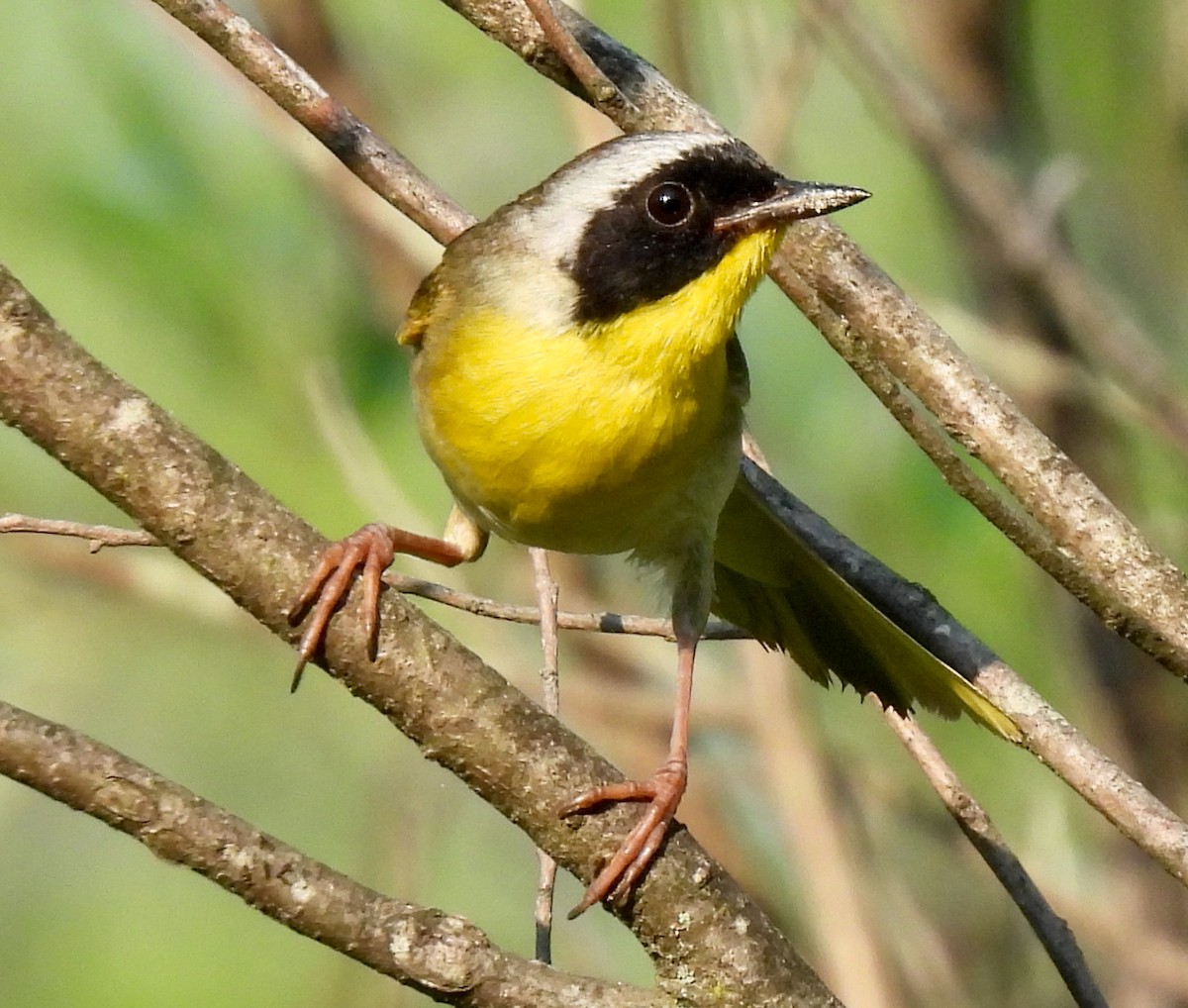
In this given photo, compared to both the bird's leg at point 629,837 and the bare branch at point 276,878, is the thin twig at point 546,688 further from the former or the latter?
the bare branch at point 276,878

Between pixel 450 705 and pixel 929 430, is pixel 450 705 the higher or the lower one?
the lower one

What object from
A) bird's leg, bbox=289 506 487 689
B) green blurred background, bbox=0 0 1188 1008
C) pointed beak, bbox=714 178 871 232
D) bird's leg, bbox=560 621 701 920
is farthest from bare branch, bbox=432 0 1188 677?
green blurred background, bbox=0 0 1188 1008

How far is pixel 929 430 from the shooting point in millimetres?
2244

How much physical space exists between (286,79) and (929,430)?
111 cm

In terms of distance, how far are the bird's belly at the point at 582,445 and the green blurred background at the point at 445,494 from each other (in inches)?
39.3

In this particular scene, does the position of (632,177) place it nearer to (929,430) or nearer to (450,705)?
(929,430)

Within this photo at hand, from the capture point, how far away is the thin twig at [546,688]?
2.43 meters

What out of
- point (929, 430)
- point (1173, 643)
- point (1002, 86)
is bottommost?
point (1173, 643)

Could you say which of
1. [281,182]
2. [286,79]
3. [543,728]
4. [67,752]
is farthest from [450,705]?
[281,182]

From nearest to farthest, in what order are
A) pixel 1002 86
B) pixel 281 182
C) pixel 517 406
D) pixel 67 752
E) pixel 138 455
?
pixel 67 752, pixel 138 455, pixel 517 406, pixel 1002 86, pixel 281 182

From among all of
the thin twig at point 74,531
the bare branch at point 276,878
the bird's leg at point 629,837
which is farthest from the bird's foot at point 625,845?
the thin twig at point 74,531

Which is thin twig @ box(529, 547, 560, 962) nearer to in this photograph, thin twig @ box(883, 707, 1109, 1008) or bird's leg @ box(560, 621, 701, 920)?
bird's leg @ box(560, 621, 701, 920)

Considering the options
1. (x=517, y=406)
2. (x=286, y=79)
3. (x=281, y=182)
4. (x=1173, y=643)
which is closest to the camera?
(x=1173, y=643)

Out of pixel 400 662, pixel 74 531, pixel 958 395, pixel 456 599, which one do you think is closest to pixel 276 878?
pixel 400 662
